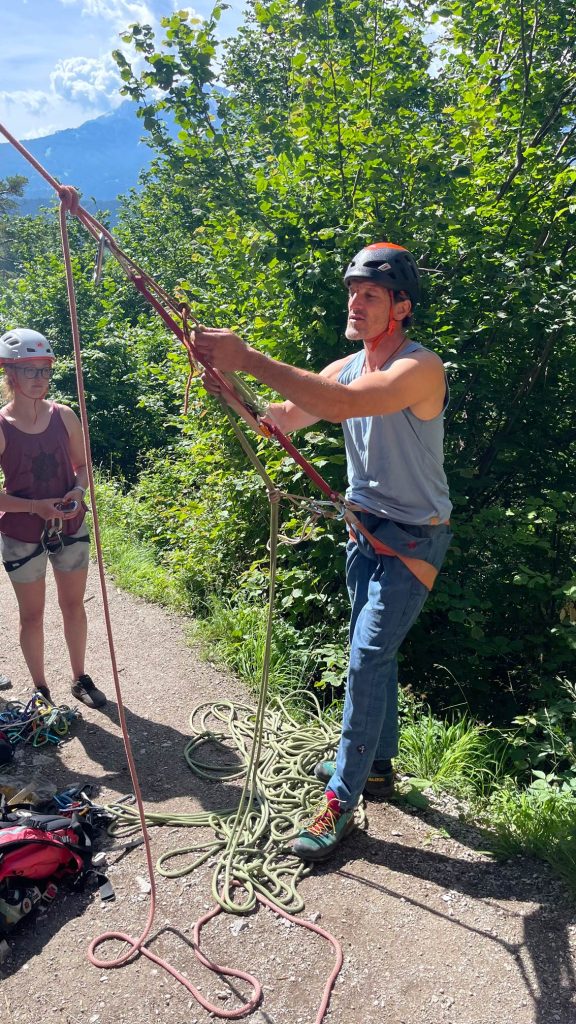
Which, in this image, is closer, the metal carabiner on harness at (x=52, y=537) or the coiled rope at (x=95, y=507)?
the coiled rope at (x=95, y=507)

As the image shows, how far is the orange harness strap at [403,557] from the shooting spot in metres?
2.57

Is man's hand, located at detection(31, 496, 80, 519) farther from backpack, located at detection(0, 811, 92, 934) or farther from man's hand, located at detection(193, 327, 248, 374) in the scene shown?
man's hand, located at detection(193, 327, 248, 374)

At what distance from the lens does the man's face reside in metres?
2.47

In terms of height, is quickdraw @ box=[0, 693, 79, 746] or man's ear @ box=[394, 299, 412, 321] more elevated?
man's ear @ box=[394, 299, 412, 321]

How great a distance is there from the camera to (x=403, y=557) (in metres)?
2.57

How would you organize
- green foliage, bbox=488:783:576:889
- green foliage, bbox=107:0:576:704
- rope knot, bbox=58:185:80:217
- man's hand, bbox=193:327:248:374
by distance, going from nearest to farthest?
man's hand, bbox=193:327:248:374 → rope knot, bbox=58:185:80:217 → green foliage, bbox=488:783:576:889 → green foliage, bbox=107:0:576:704

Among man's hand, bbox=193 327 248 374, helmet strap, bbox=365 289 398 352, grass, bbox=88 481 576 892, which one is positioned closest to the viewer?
man's hand, bbox=193 327 248 374

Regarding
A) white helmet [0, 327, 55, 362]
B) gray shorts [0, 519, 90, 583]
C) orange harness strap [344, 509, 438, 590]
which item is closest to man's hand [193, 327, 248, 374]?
orange harness strap [344, 509, 438, 590]

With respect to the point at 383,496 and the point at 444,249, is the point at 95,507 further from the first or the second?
the point at 444,249

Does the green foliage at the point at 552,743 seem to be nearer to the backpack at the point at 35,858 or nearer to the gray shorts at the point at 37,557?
the backpack at the point at 35,858

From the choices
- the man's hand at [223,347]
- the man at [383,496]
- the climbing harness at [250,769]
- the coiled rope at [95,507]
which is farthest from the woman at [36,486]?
the man's hand at [223,347]

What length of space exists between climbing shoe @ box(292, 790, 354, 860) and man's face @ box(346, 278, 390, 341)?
1709mm

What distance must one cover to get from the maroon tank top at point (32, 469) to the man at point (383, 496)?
1251 mm

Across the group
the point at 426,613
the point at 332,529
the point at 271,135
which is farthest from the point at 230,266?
the point at 426,613
